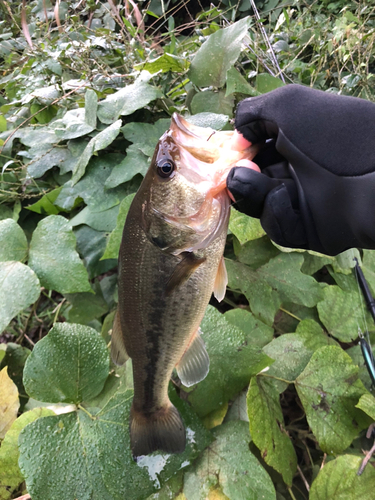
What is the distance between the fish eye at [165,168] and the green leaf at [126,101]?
0.96 metres

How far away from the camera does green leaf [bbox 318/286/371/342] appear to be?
1.59m

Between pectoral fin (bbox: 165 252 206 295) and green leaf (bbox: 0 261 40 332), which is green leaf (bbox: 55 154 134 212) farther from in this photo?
pectoral fin (bbox: 165 252 206 295)

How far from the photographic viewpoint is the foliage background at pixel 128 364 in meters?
1.20

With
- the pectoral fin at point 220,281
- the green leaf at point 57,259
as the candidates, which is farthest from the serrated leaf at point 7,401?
the pectoral fin at point 220,281

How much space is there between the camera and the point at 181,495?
1.26 meters

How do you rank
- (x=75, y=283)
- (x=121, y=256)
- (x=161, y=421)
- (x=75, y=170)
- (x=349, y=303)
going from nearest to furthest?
(x=121, y=256) → (x=161, y=421) → (x=75, y=283) → (x=349, y=303) → (x=75, y=170)

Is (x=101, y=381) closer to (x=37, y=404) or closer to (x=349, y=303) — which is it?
(x=37, y=404)

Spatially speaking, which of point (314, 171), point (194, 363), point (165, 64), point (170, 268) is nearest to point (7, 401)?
point (194, 363)

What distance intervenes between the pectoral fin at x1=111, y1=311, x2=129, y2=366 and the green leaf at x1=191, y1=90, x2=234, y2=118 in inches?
48.4

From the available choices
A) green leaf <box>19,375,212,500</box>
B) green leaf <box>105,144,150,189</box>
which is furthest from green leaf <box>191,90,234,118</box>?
green leaf <box>19,375,212,500</box>

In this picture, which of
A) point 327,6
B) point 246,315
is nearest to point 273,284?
point 246,315

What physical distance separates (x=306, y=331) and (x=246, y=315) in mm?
283

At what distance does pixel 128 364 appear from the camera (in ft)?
4.74

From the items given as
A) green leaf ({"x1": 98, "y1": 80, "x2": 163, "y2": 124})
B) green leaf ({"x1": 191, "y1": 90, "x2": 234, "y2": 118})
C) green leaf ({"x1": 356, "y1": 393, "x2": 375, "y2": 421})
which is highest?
green leaf ({"x1": 98, "y1": 80, "x2": 163, "y2": 124})
